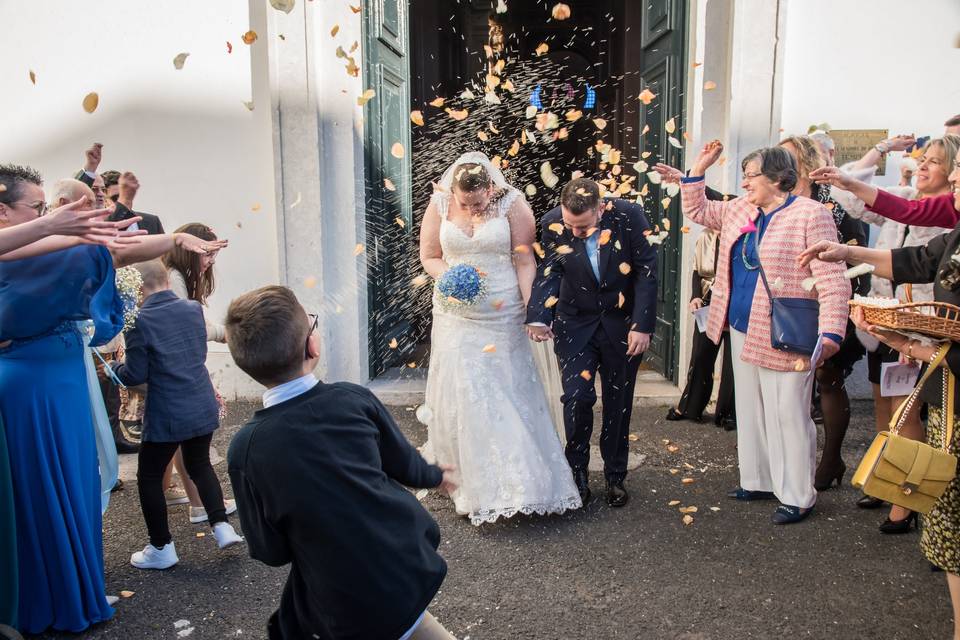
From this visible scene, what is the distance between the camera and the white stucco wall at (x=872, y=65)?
627 centimetres

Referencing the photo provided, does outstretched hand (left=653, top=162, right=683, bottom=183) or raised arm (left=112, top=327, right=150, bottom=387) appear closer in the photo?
raised arm (left=112, top=327, right=150, bottom=387)

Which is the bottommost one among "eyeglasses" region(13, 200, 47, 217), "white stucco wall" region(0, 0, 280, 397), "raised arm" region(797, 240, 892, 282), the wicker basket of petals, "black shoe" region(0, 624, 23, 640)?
"black shoe" region(0, 624, 23, 640)

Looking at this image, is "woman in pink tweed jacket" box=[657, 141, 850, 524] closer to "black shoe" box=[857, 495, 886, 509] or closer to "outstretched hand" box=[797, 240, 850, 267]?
"black shoe" box=[857, 495, 886, 509]

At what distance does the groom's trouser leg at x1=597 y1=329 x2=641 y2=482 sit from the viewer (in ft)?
14.2

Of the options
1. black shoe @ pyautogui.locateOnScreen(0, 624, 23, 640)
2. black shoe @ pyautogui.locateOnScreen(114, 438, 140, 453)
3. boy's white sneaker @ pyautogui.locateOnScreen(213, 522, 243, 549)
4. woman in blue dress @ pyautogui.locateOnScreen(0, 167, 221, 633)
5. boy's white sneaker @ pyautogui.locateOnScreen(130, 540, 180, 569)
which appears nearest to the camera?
black shoe @ pyautogui.locateOnScreen(0, 624, 23, 640)

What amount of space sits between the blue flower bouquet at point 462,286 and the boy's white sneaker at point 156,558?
2.01m

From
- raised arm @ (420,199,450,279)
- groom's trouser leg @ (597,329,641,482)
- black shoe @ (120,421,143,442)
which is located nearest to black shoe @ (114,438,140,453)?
black shoe @ (120,421,143,442)

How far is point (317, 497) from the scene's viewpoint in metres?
1.91

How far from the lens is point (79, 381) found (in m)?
3.14

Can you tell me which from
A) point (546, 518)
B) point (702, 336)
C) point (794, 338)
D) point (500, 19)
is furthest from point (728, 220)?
point (500, 19)

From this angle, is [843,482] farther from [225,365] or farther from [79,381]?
[225,365]

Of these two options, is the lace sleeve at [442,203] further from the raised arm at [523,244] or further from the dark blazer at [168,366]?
the dark blazer at [168,366]

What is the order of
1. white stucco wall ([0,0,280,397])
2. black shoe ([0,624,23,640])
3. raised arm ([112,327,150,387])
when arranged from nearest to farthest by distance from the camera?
black shoe ([0,624,23,640])
raised arm ([112,327,150,387])
white stucco wall ([0,0,280,397])

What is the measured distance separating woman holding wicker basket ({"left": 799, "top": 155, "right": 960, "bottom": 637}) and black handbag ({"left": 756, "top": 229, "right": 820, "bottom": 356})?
0.96 m
